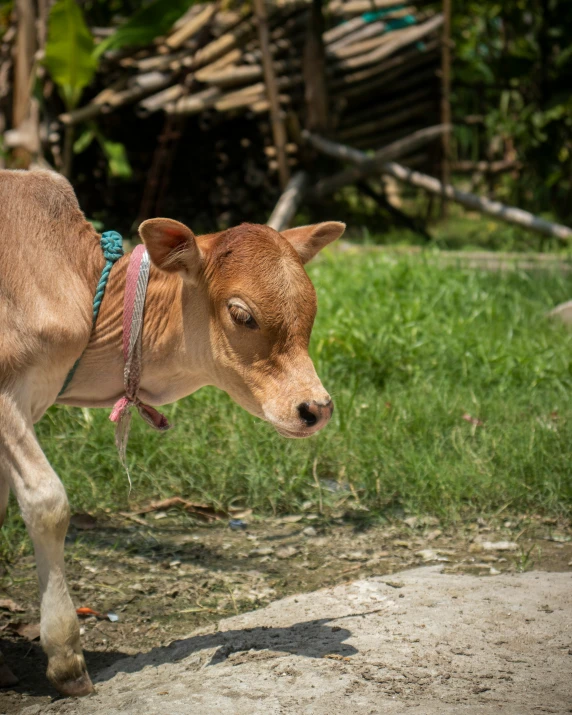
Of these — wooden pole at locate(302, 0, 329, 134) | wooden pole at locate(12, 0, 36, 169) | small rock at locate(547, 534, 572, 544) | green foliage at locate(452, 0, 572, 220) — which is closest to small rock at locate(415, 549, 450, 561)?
small rock at locate(547, 534, 572, 544)

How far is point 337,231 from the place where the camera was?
11.3 feet

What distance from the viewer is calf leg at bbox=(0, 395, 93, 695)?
2.89 meters

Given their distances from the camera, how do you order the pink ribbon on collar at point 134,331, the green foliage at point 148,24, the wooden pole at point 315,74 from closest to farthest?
the pink ribbon on collar at point 134,331 → the green foliage at point 148,24 → the wooden pole at point 315,74

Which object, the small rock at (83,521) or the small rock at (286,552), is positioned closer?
the small rock at (286,552)

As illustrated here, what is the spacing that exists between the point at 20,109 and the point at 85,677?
5785 millimetres

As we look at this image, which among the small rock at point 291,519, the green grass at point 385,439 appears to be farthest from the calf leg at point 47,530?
the small rock at point 291,519

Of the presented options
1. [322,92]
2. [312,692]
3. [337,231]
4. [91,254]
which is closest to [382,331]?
[337,231]

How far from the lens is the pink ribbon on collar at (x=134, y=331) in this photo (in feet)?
10.4

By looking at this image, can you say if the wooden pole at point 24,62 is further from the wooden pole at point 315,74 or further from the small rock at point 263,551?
the small rock at point 263,551

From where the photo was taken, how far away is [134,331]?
316 centimetres

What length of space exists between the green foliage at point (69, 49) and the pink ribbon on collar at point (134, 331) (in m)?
4.81

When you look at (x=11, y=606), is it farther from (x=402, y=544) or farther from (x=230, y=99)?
(x=230, y=99)

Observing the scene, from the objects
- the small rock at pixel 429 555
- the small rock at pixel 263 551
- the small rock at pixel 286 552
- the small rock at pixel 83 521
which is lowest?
the small rock at pixel 429 555

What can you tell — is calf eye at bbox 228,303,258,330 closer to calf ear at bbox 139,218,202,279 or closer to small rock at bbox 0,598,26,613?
calf ear at bbox 139,218,202,279
